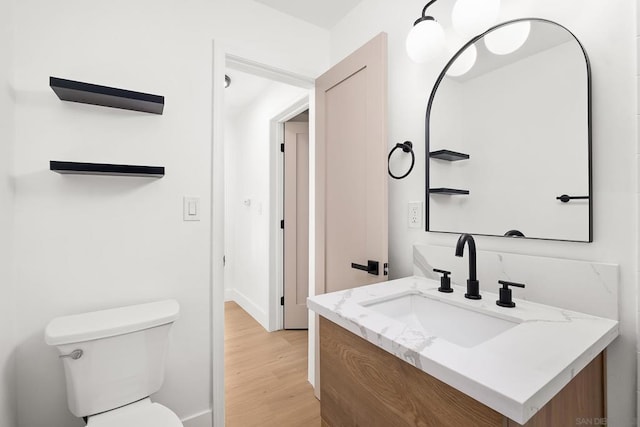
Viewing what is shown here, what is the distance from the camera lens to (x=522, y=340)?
0.71 metres

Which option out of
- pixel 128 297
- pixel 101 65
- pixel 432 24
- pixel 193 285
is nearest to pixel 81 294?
pixel 128 297

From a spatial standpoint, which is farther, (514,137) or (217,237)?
(217,237)

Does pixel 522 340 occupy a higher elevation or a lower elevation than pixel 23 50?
lower

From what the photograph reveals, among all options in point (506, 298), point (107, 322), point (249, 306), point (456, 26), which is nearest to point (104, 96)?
point (107, 322)

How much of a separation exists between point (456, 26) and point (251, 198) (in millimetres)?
2712

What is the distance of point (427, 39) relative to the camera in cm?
120

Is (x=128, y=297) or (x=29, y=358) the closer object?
(x=29, y=358)

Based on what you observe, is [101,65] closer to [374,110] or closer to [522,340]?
[374,110]

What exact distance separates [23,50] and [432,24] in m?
1.67

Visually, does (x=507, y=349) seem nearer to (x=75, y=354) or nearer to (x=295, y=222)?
(x=75, y=354)

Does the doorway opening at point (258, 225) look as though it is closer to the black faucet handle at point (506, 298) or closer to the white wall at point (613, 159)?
the white wall at point (613, 159)

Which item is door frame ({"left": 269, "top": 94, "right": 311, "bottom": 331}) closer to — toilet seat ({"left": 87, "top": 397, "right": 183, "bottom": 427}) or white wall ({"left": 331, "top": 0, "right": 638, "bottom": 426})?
toilet seat ({"left": 87, "top": 397, "right": 183, "bottom": 427})

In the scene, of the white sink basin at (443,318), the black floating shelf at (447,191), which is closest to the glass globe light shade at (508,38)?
the black floating shelf at (447,191)

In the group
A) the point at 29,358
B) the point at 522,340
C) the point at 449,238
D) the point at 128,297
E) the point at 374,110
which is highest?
the point at 374,110
